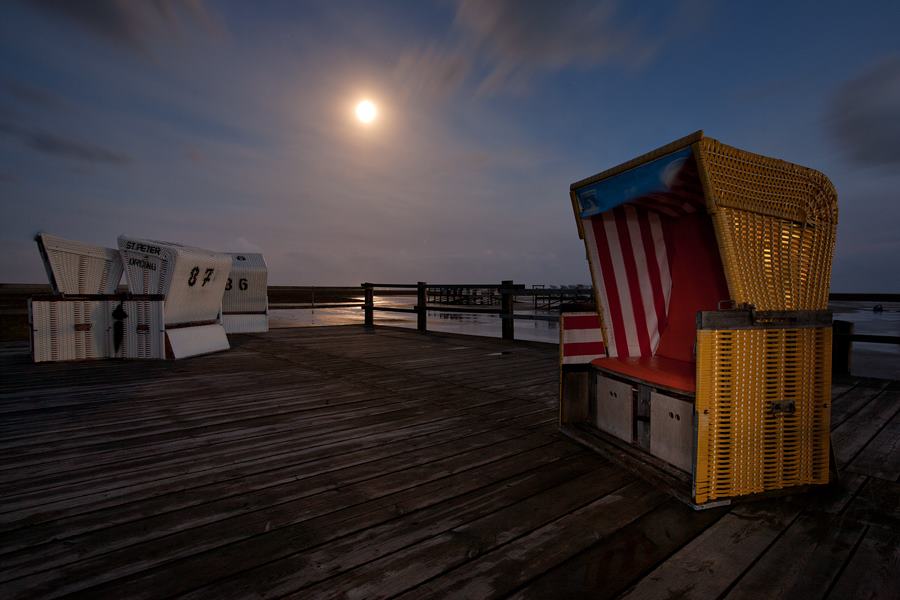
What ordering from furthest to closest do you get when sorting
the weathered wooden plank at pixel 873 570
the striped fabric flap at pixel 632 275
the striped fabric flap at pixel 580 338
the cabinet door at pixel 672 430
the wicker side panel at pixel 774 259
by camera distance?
the striped fabric flap at pixel 632 275 < the striped fabric flap at pixel 580 338 < the cabinet door at pixel 672 430 < the wicker side panel at pixel 774 259 < the weathered wooden plank at pixel 873 570

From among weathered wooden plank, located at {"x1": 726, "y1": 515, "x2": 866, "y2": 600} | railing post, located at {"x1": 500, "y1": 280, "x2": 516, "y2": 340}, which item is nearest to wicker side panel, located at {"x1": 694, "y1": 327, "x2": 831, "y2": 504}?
weathered wooden plank, located at {"x1": 726, "y1": 515, "x2": 866, "y2": 600}

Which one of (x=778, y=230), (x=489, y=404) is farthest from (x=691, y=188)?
(x=489, y=404)

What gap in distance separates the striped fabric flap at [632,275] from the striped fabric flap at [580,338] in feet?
0.30

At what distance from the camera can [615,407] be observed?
2.90m

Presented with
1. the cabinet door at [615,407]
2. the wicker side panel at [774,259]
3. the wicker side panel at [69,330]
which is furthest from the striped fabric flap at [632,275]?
the wicker side panel at [69,330]

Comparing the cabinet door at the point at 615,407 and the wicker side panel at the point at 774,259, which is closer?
the wicker side panel at the point at 774,259

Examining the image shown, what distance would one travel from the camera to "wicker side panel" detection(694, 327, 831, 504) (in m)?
2.05

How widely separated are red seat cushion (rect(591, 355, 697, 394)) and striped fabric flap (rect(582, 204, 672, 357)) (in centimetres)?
25

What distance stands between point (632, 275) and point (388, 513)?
257cm

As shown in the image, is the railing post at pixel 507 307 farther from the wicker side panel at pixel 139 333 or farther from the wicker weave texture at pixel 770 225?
the wicker weave texture at pixel 770 225

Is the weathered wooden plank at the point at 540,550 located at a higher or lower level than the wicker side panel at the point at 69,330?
lower

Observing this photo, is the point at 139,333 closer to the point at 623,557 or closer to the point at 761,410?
the point at 623,557

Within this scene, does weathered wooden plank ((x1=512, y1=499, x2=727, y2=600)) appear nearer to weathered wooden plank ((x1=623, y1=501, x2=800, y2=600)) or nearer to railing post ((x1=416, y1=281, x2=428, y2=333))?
weathered wooden plank ((x1=623, y1=501, x2=800, y2=600))

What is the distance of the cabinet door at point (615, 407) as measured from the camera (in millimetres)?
2752
